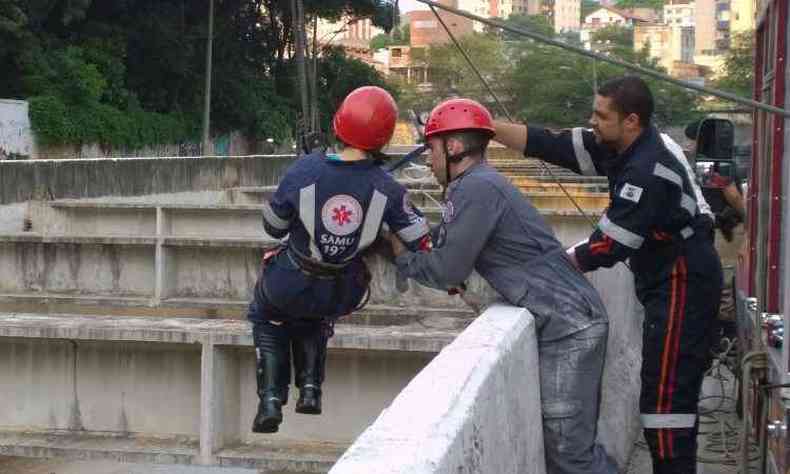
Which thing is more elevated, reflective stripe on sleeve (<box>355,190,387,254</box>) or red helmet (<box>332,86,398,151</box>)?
red helmet (<box>332,86,398,151</box>)

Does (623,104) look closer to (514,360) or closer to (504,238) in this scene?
(504,238)

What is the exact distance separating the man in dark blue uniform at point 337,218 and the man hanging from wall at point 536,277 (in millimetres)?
773

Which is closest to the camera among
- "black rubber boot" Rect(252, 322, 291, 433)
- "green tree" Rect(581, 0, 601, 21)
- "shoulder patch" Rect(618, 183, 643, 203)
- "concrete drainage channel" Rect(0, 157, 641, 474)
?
"shoulder patch" Rect(618, 183, 643, 203)

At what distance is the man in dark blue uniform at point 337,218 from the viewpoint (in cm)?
682

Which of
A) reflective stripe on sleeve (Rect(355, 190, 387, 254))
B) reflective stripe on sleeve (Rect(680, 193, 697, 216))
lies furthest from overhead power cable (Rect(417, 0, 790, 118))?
reflective stripe on sleeve (Rect(355, 190, 387, 254))

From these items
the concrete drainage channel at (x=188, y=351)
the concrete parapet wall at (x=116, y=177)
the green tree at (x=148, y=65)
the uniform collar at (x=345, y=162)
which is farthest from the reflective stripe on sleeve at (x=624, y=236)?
the green tree at (x=148, y=65)

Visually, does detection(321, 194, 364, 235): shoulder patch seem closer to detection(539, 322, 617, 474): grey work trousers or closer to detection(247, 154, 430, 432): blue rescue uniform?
detection(247, 154, 430, 432): blue rescue uniform

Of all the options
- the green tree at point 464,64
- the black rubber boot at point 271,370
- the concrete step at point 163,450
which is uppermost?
the green tree at point 464,64

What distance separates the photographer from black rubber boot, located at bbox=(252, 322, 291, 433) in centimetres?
736

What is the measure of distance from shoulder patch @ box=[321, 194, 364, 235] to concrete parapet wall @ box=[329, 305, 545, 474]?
1085 millimetres

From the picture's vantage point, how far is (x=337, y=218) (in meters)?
6.84

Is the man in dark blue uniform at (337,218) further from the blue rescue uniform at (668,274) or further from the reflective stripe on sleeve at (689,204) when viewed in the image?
the reflective stripe on sleeve at (689,204)

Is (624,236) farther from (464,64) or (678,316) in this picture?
(464,64)

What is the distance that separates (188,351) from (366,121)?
18.3 ft
